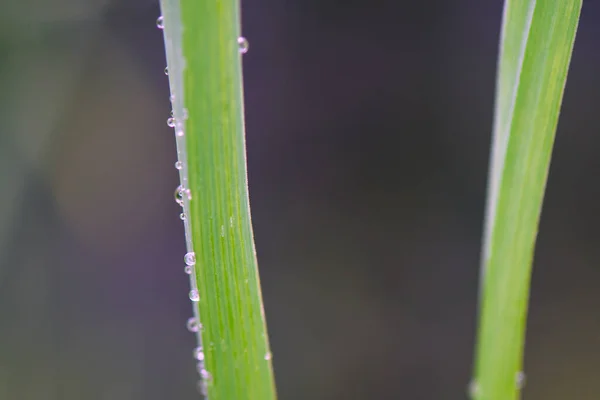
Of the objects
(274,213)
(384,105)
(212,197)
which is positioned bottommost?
(274,213)

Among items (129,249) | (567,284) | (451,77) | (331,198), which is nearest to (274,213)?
(331,198)

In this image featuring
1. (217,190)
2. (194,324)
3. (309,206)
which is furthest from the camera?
(309,206)

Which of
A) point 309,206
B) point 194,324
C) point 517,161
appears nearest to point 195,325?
point 194,324

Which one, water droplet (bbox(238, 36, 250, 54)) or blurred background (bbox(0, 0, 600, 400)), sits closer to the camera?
water droplet (bbox(238, 36, 250, 54))

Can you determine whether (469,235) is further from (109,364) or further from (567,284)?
(109,364)

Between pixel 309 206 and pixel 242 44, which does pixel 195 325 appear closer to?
pixel 242 44

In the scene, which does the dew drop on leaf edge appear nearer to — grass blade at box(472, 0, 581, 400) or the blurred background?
grass blade at box(472, 0, 581, 400)

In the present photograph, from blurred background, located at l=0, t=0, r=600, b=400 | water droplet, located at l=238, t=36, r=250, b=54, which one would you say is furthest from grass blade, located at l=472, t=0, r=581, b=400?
blurred background, located at l=0, t=0, r=600, b=400
